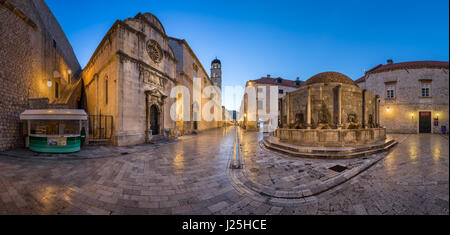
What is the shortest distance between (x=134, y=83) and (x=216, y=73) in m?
40.1

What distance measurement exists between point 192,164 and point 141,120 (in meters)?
7.60

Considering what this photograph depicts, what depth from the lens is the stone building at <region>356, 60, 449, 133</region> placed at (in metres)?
16.9

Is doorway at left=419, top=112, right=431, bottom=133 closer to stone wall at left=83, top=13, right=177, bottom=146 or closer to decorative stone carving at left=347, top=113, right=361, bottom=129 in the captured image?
decorative stone carving at left=347, top=113, right=361, bottom=129

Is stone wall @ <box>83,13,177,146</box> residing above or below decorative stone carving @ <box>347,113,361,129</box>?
above

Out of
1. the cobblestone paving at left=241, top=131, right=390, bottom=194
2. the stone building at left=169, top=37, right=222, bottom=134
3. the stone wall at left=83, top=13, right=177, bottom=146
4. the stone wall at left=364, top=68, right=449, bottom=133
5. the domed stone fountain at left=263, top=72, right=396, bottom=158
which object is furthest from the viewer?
the stone building at left=169, top=37, right=222, bottom=134

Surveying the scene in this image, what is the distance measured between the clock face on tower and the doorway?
31365mm

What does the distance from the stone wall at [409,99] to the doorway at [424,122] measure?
1.12 feet

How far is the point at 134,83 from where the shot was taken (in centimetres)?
1048

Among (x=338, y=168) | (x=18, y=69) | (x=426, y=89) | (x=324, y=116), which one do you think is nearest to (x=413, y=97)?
(x=426, y=89)

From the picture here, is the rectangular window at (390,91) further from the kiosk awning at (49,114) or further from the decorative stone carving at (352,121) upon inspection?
the kiosk awning at (49,114)

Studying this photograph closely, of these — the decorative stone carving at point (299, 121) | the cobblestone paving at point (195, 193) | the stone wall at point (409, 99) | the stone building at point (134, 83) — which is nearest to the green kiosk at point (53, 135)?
the stone building at point (134, 83)

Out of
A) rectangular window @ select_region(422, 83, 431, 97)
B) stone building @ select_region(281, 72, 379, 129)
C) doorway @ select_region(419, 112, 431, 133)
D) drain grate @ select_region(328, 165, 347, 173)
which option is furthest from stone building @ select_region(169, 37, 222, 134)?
rectangular window @ select_region(422, 83, 431, 97)

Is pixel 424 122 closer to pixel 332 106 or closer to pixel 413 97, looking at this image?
pixel 413 97
